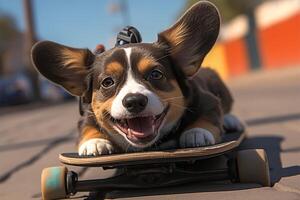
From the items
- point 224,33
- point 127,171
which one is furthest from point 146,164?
point 224,33

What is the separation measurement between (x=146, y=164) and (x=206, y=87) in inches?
62.2

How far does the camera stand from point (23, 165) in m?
5.23

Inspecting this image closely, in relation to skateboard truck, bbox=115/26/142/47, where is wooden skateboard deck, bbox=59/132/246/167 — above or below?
below

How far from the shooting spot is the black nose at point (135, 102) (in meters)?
3.19

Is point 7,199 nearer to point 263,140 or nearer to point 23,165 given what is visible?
point 23,165

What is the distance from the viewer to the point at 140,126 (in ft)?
11.1

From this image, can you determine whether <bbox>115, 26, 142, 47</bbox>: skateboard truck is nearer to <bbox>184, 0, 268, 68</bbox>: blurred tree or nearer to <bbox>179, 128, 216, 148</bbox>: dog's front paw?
<bbox>179, 128, 216, 148</bbox>: dog's front paw

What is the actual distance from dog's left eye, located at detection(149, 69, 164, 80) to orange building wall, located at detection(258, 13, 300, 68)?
28.0 meters

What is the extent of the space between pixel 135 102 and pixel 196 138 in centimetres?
48

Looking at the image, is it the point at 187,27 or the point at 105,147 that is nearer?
the point at 105,147

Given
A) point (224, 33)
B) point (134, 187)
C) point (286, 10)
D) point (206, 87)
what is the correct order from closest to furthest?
1. point (134, 187)
2. point (206, 87)
3. point (286, 10)
4. point (224, 33)

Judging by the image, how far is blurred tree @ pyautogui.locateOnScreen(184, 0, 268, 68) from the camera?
4041cm

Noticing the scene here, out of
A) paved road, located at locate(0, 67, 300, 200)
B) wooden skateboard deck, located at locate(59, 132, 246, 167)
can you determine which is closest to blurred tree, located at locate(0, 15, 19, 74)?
paved road, located at locate(0, 67, 300, 200)

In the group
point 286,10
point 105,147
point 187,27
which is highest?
point 286,10
